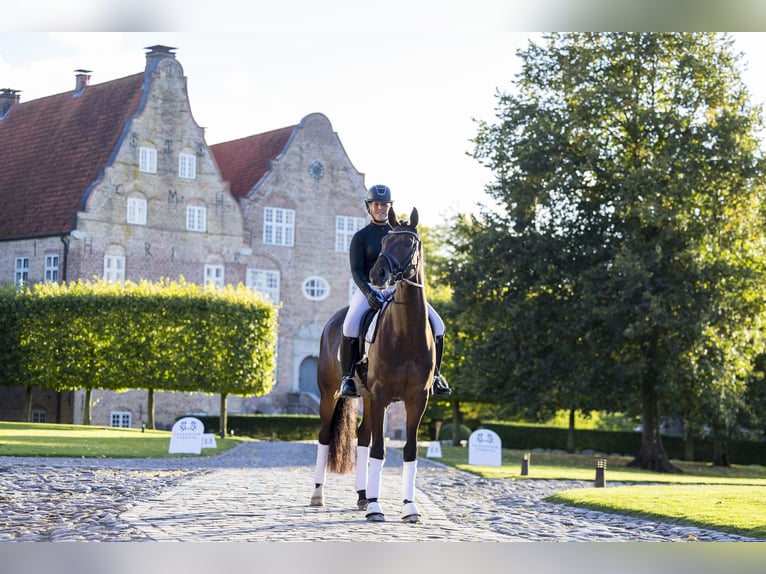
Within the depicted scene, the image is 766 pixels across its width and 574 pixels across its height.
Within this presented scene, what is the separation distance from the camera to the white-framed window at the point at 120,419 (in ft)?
125

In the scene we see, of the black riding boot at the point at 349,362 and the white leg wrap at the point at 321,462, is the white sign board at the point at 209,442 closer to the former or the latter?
the white leg wrap at the point at 321,462

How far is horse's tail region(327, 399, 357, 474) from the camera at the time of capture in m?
12.0

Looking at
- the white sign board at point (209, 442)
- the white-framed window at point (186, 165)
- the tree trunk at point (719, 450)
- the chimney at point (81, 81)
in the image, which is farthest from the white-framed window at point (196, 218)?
the tree trunk at point (719, 450)

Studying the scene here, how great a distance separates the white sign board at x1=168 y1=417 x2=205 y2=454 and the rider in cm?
1266

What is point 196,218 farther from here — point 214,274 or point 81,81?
point 81,81

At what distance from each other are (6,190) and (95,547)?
101 ft

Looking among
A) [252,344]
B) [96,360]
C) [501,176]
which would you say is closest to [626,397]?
A: [501,176]

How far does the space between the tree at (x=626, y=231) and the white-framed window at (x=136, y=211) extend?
12428 mm

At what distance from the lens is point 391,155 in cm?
1859

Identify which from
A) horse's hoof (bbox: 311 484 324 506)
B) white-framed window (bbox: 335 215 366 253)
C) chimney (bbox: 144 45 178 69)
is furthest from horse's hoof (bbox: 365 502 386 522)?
white-framed window (bbox: 335 215 366 253)

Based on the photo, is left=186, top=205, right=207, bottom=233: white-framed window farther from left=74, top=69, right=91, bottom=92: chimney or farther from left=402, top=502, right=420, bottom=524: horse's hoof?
left=402, top=502, right=420, bottom=524: horse's hoof

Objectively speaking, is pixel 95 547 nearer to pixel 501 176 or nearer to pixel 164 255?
pixel 501 176

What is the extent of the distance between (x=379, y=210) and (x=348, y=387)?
167cm

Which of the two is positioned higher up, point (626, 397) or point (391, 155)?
point (391, 155)
